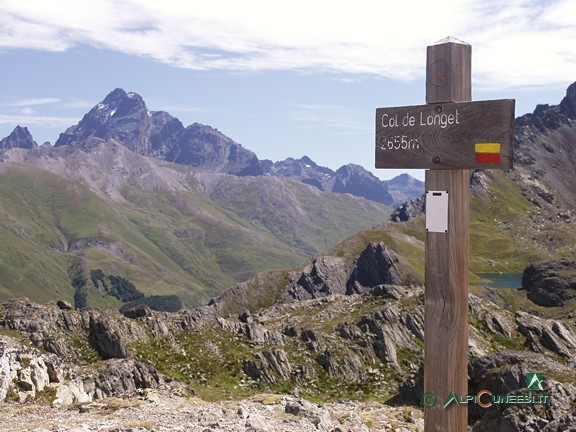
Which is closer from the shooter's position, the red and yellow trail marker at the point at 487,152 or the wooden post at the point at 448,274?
the red and yellow trail marker at the point at 487,152

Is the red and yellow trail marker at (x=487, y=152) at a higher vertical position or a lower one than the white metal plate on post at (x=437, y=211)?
higher

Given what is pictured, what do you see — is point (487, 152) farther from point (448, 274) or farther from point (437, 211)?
point (448, 274)

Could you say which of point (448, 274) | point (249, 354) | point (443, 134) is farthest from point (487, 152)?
point (249, 354)

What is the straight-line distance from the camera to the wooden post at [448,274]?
10.8 metres

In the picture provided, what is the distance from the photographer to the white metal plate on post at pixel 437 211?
10.9m

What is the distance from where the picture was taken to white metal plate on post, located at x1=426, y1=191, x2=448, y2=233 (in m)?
10.9

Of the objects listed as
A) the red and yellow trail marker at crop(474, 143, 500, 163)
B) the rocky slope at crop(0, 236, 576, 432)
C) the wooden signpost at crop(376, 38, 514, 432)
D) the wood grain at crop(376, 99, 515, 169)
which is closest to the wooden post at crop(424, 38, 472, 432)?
the wooden signpost at crop(376, 38, 514, 432)

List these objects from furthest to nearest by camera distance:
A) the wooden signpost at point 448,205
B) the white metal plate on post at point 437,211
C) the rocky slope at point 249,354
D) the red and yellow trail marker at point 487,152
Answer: the rocky slope at point 249,354, the white metal plate on post at point 437,211, the wooden signpost at point 448,205, the red and yellow trail marker at point 487,152

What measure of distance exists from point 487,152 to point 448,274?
2.26m

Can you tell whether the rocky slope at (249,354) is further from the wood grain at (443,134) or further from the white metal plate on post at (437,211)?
the wood grain at (443,134)

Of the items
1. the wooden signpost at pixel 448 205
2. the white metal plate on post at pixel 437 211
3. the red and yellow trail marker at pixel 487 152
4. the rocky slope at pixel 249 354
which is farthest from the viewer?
the rocky slope at pixel 249 354

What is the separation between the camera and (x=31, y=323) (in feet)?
204

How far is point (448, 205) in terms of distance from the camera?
1084 centimetres

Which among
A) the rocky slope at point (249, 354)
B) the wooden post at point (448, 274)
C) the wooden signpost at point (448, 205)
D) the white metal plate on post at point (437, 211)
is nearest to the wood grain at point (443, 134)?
the wooden signpost at point (448, 205)
